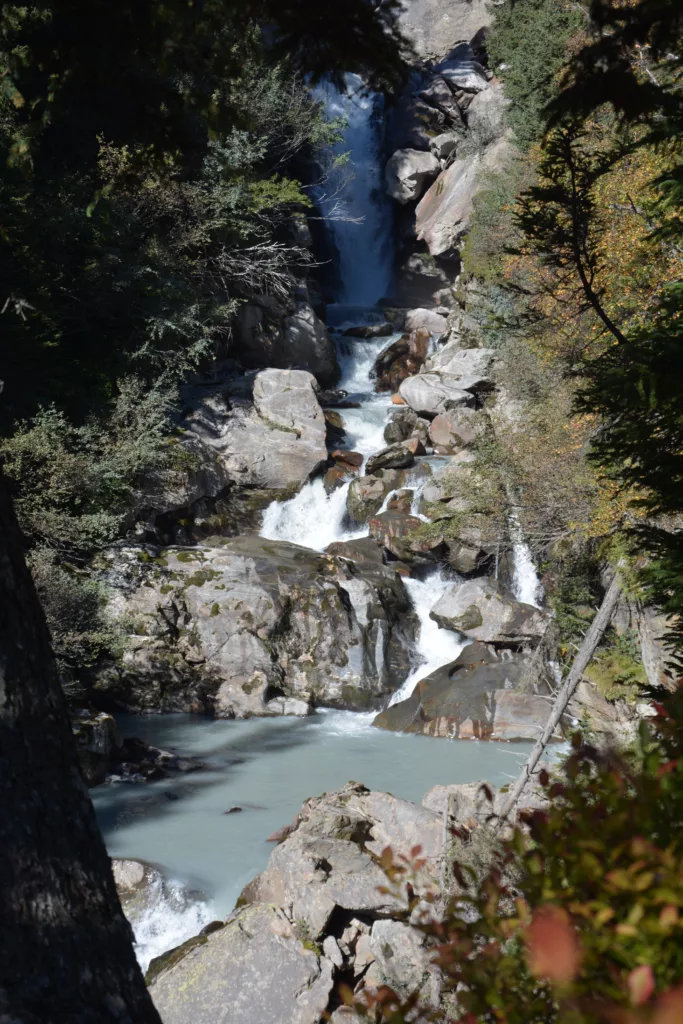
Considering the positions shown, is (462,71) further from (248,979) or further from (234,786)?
(248,979)

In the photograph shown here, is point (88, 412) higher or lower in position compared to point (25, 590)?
higher

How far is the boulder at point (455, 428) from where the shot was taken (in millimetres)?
19656

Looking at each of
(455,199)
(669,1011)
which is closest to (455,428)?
(455,199)

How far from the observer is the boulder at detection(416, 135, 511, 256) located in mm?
25337

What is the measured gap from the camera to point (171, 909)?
28.1ft

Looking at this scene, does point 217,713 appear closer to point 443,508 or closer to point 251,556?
point 251,556

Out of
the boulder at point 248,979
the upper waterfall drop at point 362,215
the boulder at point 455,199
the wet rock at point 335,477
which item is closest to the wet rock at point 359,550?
the wet rock at point 335,477

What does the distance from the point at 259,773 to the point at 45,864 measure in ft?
33.4

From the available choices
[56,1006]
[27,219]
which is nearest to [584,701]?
[56,1006]

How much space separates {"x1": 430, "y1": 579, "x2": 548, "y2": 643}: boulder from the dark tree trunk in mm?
12976

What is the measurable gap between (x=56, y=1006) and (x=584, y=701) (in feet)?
39.1

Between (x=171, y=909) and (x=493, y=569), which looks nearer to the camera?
(x=171, y=909)

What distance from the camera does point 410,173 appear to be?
2975 cm

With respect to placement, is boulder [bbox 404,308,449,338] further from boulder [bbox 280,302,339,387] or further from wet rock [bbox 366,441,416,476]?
wet rock [bbox 366,441,416,476]
